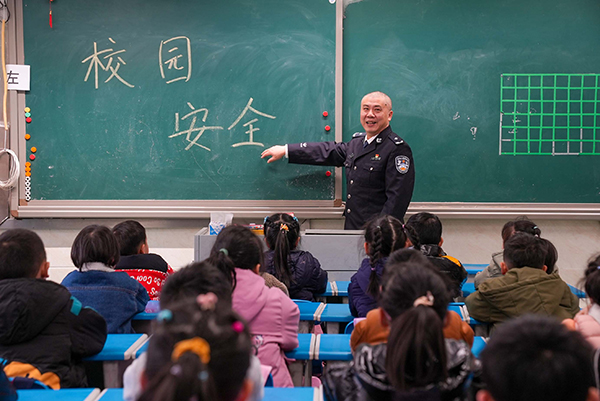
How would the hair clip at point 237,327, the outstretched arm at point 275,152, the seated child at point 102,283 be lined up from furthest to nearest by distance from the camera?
the outstretched arm at point 275,152, the seated child at point 102,283, the hair clip at point 237,327

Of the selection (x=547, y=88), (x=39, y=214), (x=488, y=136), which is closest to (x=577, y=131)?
(x=547, y=88)

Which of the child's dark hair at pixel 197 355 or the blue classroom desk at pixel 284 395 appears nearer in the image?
the child's dark hair at pixel 197 355

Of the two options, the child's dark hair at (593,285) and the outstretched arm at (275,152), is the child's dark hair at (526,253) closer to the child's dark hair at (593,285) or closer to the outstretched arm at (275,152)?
the child's dark hair at (593,285)

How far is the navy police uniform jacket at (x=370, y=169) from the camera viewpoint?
3346mm

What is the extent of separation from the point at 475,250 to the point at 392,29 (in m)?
1.65

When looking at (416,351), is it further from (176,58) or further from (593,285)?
(176,58)

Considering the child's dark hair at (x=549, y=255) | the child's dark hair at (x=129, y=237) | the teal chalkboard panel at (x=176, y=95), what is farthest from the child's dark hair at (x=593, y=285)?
the teal chalkboard panel at (x=176, y=95)

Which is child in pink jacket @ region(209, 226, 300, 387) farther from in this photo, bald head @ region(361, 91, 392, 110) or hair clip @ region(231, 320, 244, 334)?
bald head @ region(361, 91, 392, 110)

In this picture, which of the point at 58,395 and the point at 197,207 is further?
the point at 197,207

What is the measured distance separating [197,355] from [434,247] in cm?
191

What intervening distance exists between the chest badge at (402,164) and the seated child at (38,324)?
2.11 meters

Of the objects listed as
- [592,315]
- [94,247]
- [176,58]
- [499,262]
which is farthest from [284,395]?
[176,58]

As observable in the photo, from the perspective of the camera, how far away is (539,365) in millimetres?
887

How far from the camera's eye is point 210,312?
1.05 meters
